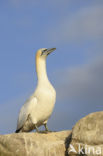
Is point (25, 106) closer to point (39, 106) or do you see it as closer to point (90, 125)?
point (39, 106)

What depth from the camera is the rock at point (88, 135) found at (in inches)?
541

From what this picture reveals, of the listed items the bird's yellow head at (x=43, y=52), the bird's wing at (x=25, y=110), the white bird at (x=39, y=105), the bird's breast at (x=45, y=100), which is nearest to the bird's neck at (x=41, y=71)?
the white bird at (x=39, y=105)

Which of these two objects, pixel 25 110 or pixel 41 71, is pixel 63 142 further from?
pixel 41 71

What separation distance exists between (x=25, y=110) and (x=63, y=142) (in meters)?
2.16

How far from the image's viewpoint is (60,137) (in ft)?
51.6

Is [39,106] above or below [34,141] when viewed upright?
above

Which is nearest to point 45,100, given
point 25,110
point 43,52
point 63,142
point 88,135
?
point 25,110

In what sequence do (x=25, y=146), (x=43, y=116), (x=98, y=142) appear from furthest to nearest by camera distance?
(x=43, y=116) → (x=25, y=146) → (x=98, y=142)

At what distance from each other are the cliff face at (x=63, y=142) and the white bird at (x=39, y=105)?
2.39 ft

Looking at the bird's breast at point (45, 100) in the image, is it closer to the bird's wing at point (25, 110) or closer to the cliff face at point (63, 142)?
the bird's wing at point (25, 110)

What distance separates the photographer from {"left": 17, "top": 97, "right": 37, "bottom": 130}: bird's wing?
16125 mm

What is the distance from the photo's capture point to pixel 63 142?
15.2 meters

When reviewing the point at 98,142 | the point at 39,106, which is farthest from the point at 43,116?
the point at 98,142

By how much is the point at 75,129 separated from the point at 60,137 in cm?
149
